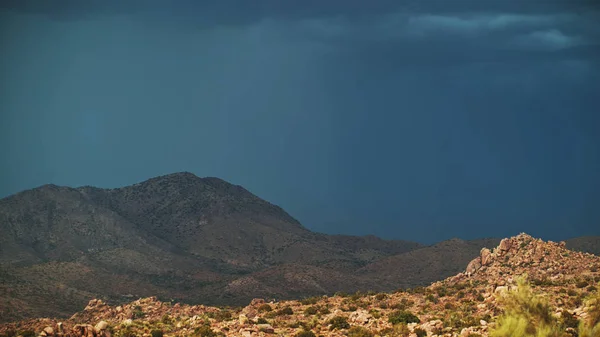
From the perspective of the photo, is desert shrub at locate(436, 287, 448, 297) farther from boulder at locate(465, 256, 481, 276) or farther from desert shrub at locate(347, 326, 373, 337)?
desert shrub at locate(347, 326, 373, 337)

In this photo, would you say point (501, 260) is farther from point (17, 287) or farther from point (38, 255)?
point (38, 255)

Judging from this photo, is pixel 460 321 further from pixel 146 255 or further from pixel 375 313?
pixel 146 255

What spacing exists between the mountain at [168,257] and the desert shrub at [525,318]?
6573cm

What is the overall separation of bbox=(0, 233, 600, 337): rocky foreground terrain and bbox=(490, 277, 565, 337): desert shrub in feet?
0.34

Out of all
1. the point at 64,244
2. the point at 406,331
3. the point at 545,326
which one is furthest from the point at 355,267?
the point at 545,326

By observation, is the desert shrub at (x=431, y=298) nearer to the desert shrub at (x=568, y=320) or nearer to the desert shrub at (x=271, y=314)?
the desert shrub at (x=271, y=314)

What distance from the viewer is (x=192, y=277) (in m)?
136

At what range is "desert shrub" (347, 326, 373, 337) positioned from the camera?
39.1m

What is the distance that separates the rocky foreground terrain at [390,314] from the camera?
3750 centimetres

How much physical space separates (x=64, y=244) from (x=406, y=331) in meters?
132

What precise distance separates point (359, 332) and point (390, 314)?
6095 mm

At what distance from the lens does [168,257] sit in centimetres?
15400

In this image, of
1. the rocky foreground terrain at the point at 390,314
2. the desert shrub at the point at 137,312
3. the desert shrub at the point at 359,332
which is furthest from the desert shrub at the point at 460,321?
the desert shrub at the point at 137,312

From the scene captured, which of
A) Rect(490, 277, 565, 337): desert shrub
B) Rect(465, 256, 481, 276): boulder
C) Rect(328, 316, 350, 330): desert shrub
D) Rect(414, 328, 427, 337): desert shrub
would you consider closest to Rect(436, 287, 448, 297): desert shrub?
Rect(328, 316, 350, 330): desert shrub
